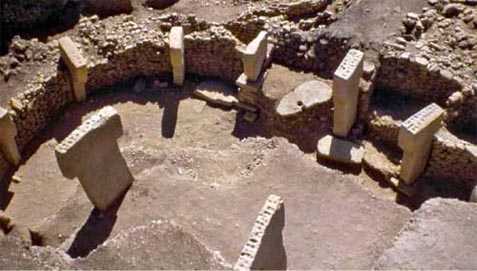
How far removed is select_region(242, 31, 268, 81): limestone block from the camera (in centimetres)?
1390

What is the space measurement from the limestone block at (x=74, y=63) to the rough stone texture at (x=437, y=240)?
7209mm

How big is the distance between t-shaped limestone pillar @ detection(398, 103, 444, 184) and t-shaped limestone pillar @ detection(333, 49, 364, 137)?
4.17 ft

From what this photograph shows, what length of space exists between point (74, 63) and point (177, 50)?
6.86 ft

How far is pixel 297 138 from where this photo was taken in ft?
46.5

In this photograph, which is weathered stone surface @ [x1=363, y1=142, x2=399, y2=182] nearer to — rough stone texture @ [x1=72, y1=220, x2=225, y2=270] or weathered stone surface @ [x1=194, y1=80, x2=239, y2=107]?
weathered stone surface @ [x1=194, y1=80, x2=239, y2=107]

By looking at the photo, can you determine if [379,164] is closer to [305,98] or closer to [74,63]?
[305,98]

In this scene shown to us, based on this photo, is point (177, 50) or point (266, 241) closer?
point (266, 241)

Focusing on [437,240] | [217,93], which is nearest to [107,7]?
[217,93]

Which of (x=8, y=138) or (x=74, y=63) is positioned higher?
(x=74, y=63)

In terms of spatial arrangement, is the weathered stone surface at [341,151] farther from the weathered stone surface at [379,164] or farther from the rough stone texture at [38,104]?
the rough stone texture at [38,104]

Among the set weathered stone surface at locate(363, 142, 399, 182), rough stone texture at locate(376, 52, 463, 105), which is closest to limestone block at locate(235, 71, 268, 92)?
rough stone texture at locate(376, 52, 463, 105)

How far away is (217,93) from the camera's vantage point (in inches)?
597

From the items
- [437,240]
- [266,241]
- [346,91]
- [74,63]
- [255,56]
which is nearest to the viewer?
[266,241]

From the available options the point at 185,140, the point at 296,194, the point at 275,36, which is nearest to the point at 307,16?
the point at 275,36
